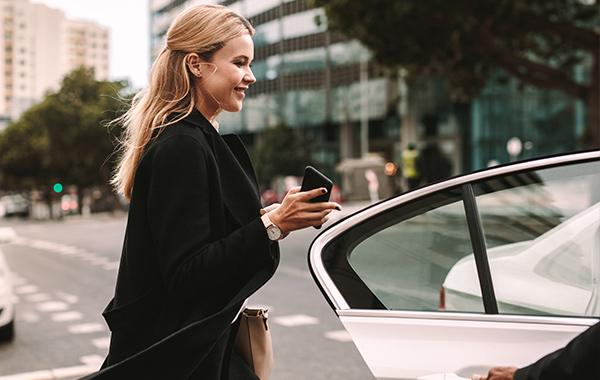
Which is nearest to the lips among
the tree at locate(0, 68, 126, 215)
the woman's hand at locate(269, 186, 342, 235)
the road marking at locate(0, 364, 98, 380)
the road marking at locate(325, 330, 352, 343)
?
the woman's hand at locate(269, 186, 342, 235)

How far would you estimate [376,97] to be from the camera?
42.3m

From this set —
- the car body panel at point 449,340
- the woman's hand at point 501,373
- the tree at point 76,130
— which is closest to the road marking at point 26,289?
the car body panel at point 449,340

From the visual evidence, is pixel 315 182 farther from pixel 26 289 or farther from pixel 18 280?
pixel 18 280

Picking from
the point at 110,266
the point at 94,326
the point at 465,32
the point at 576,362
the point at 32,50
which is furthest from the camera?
the point at 32,50

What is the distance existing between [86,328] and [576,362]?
611cm

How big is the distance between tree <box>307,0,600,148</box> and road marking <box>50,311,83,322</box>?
326 inches

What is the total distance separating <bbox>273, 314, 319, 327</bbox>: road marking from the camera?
636 centimetres

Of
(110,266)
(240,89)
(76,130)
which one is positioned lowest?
(110,266)

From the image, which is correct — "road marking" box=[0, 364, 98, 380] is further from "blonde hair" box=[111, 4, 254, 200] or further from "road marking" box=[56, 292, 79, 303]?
"blonde hair" box=[111, 4, 254, 200]

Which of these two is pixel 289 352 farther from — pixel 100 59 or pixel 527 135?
pixel 100 59

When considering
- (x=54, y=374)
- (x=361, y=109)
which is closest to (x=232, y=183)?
(x=54, y=374)

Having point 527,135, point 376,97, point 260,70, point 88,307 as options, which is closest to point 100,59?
point 260,70

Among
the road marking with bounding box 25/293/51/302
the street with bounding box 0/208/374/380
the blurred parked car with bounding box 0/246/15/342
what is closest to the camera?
the street with bounding box 0/208/374/380

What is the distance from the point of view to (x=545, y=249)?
220 cm
